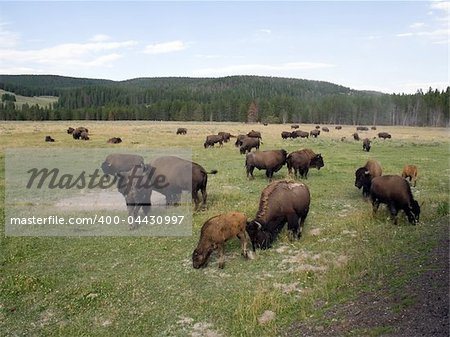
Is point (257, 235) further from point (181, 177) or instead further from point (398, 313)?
point (181, 177)

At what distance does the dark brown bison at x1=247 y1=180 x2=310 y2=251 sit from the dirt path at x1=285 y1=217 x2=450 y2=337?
3729mm

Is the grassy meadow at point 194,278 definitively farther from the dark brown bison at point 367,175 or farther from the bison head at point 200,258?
the dark brown bison at point 367,175

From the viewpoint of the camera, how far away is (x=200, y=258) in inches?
407

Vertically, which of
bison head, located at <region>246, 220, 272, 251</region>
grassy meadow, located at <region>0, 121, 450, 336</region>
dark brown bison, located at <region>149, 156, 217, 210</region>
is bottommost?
grassy meadow, located at <region>0, 121, 450, 336</region>

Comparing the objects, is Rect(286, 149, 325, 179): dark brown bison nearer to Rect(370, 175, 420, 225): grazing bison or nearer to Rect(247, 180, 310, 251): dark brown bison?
Rect(370, 175, 420, 225): grazing bison

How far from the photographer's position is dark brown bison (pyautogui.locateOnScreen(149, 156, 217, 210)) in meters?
15.3

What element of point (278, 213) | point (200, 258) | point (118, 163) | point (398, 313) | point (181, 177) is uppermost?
point (181, 177)

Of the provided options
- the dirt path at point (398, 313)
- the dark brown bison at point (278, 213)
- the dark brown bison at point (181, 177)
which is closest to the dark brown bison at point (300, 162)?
the dark brown bison at point (181, 177)

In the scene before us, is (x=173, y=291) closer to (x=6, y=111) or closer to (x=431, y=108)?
(x=431, y=108)

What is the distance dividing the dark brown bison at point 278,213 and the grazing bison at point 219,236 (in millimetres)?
334

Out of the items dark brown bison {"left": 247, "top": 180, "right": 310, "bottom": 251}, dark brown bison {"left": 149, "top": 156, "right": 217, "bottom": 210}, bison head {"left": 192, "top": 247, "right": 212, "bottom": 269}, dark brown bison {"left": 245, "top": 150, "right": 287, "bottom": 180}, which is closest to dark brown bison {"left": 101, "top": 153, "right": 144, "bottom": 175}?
dark brown bison {"left": 245, "top": 150, "right": 287, "bottom": 180}

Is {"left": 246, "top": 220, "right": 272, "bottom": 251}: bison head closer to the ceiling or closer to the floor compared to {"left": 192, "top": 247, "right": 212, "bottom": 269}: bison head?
closer to the ceiling

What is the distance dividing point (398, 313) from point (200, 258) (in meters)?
4.93

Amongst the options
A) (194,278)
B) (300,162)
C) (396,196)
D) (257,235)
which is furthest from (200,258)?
(300,162)
